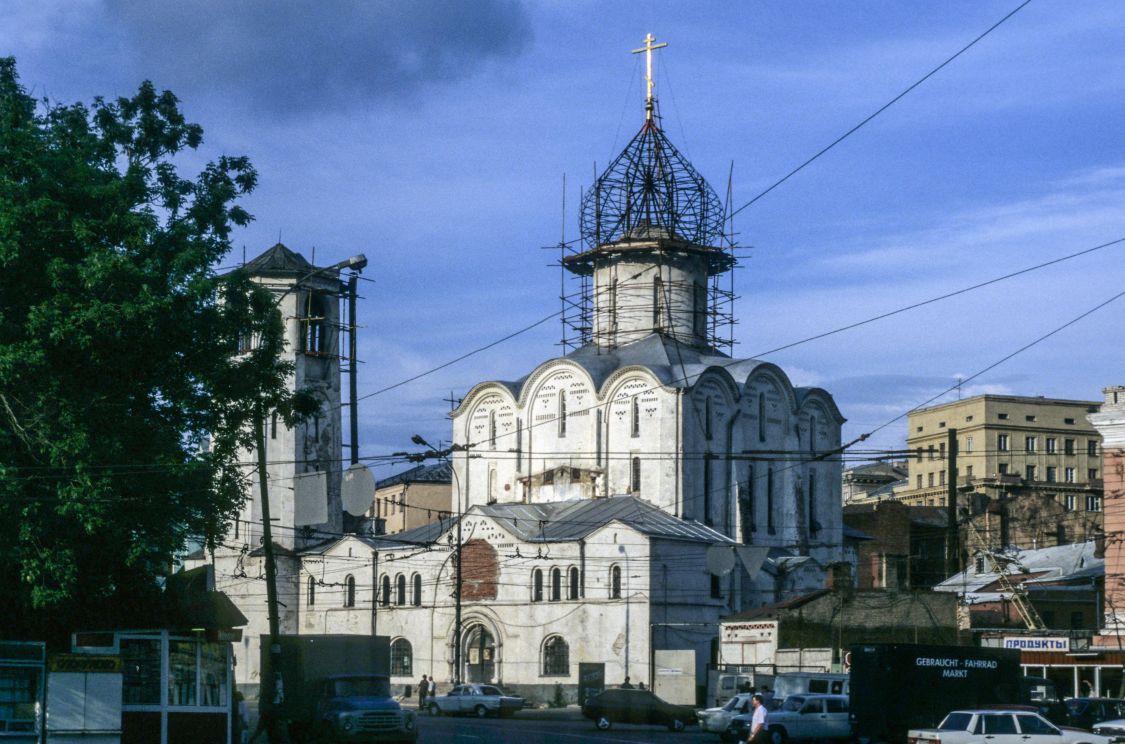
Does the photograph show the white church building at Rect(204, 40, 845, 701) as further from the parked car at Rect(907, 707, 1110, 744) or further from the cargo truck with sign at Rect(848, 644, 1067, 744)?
the parked car at Rect(907, 707, 1110, 744)

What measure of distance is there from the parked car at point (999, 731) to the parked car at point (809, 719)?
7.02 metres

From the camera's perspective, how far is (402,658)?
6631cm

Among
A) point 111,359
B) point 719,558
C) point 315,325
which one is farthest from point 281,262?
point 111,359

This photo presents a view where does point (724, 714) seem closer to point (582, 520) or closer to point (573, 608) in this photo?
point (573, 608)

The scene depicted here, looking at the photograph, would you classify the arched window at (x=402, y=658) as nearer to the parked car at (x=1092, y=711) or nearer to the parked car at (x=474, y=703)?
the parked car at (x=474, y=703)

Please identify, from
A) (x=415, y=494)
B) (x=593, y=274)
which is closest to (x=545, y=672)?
(x=593, y=274)

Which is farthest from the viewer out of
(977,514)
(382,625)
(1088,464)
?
(1088,464)

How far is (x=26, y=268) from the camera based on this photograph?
83.3ft

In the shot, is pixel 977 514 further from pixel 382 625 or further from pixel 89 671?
pixel 89 671

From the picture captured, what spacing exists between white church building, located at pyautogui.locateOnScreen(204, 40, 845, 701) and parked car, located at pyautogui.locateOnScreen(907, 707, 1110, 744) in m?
27.9

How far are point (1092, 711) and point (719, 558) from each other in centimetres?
2105

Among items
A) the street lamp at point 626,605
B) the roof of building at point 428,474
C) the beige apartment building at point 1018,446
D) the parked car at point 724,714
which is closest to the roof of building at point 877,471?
the beige apartment building at point 1018,446

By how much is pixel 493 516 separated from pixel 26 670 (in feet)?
132

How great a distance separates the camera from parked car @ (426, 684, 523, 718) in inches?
2021
